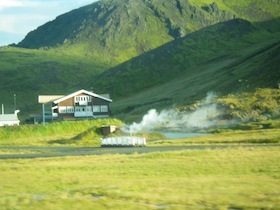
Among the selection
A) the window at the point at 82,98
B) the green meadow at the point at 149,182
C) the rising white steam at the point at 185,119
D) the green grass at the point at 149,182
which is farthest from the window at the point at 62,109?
the green grass at the point at 149,182

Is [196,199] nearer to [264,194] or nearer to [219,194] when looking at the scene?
[219,194]

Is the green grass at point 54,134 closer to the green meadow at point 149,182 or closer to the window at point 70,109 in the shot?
the window at point 70,109

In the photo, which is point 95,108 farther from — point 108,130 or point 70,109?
point 108,130

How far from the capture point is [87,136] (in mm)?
73250

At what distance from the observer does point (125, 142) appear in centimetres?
6038

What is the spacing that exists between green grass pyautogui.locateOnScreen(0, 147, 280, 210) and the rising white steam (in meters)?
53.6

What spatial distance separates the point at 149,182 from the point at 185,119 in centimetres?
7814

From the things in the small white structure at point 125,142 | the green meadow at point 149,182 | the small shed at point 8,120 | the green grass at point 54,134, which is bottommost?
the green meadow at point 149,182

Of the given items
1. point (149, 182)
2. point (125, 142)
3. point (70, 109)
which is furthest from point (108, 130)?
point (149, 182)

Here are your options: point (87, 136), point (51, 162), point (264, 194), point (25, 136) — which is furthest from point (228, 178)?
point (25, 136)

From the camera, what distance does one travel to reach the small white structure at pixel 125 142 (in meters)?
59.4

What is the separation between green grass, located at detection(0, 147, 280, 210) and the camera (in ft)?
67.8

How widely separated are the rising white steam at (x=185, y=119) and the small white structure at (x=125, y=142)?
28997mm

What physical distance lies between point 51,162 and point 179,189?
18.5 meters
